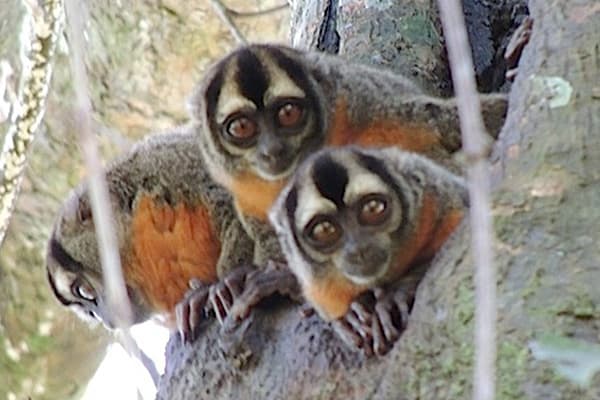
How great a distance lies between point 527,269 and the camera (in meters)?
2.03

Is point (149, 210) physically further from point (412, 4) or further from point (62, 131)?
point (62, 131)

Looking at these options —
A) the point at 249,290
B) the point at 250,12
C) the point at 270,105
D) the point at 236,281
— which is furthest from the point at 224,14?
the point at 249,290

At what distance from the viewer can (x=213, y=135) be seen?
11.9ft

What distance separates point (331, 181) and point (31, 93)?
5.25 feet

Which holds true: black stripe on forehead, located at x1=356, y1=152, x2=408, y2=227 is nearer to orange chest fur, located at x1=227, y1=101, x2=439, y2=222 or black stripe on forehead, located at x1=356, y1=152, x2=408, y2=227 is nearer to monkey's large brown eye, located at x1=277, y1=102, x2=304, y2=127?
orange chest fur, located at x1=227, y1=101, x2=439, y2=222

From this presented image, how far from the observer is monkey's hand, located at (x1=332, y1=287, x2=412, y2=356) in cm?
231

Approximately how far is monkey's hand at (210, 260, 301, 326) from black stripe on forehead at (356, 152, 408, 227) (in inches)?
13.2

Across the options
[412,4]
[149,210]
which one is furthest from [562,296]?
[412,4]

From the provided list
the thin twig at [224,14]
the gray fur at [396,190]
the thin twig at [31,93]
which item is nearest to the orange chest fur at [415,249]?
the gray fur at [396,190]

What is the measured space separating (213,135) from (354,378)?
1407mm

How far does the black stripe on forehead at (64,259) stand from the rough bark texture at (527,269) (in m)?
1.33

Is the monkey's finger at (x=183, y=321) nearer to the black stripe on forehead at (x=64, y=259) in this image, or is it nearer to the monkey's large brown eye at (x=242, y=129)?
the monkey's large brown eye at (x=242, y=129)

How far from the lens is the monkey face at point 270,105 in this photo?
3.40 meters

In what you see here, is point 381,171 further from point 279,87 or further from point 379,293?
point 279,87
